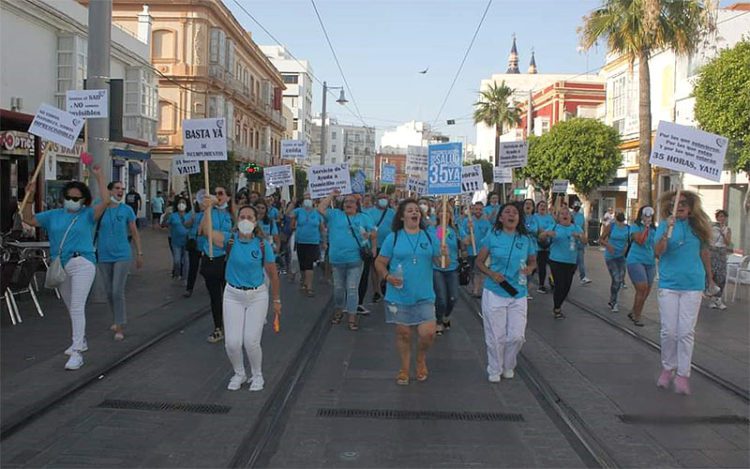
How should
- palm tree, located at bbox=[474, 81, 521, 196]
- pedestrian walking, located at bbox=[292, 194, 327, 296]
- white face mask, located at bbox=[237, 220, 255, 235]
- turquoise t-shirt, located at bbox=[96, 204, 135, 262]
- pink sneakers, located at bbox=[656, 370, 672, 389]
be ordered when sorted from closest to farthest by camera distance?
1. white face mask, located at bbox=[237, 220, 255, 235]
2. pink sneakers, located at bbox=[656, 370, 672, 389]
3. turquoise t-shirt, located at bbox=[96, 204, 135, 262]
4. pedestrian walking, located at bbox=[292, 194, 327, 296]
5. palm tree, located at bbox=[474, 81, 521, 196]

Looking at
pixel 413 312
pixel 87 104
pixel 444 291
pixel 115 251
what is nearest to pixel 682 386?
pixel 413 312

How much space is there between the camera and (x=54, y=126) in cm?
904

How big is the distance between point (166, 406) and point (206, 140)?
13.7 feet

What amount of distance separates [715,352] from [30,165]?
63.8 feet

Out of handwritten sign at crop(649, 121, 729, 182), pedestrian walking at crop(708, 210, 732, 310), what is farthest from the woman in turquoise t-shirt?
pedestrian walking at crop(708, 210, 732, 310)

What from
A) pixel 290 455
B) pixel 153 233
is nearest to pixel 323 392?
pixel 290 455

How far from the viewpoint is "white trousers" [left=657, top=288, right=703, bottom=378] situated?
6.65 metres

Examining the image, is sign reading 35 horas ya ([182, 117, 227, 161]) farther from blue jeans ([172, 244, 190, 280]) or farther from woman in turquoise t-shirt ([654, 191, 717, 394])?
woman in turquoise t-shirt ([654, 191, 717, 394])

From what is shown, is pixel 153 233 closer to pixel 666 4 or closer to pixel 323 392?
pixel 666 4

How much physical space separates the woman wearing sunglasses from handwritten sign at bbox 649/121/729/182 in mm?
5937

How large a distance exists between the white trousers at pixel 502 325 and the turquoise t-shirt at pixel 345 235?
9.94ft

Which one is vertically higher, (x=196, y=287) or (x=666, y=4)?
(x=666, y=4)

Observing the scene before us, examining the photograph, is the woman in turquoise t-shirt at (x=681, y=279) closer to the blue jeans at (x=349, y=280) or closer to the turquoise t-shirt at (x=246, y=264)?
the turquoise t-shirt at (x=246, y=264)

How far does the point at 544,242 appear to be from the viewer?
12.0 m
